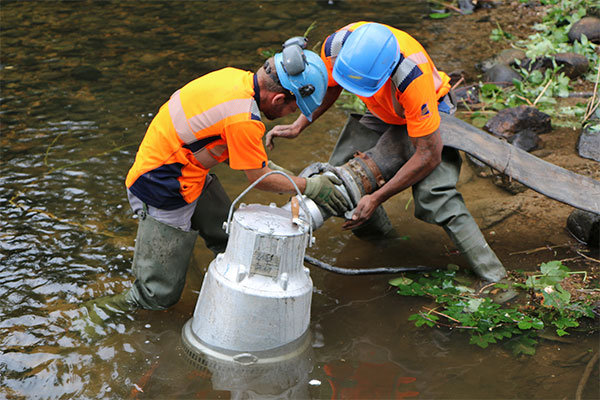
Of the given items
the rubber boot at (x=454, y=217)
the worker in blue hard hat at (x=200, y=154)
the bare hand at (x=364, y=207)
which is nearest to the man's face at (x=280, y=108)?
the worker in blue hard hat at (x=200, y=154)

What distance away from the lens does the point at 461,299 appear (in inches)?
156

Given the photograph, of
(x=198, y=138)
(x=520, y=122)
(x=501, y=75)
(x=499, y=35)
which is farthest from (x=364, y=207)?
(x=499, y=35)

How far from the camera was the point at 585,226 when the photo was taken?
4516 mm

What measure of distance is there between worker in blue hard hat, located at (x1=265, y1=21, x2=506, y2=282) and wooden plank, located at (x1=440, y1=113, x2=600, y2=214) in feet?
0.37

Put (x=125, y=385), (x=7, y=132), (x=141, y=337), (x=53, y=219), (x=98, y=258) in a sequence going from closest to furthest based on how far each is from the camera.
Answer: (x=125, y=385) → (x=141, y=337) → (x=98, y=258) → (x=53, y=219) → (x=7, y=132)

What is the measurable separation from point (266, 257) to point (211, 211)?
85 centimetres

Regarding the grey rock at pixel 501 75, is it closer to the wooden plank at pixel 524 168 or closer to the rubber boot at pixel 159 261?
the wooden plank at pixel 524 168

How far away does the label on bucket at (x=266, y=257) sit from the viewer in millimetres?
3121

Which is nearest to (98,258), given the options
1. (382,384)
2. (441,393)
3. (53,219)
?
(53,219)

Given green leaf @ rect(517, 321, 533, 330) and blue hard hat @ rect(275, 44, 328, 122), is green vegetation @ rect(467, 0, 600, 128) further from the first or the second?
blue hard hat @ rect(275, 44, 328, 122)

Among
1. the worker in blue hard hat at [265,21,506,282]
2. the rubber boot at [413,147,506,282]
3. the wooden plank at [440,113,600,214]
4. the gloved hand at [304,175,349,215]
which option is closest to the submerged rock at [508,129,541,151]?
the wooden plank at [440,113,600,214]

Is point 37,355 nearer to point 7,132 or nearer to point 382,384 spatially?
point 382,384

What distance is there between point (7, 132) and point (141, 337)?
3.38 meters

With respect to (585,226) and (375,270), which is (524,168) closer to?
(585,226)
